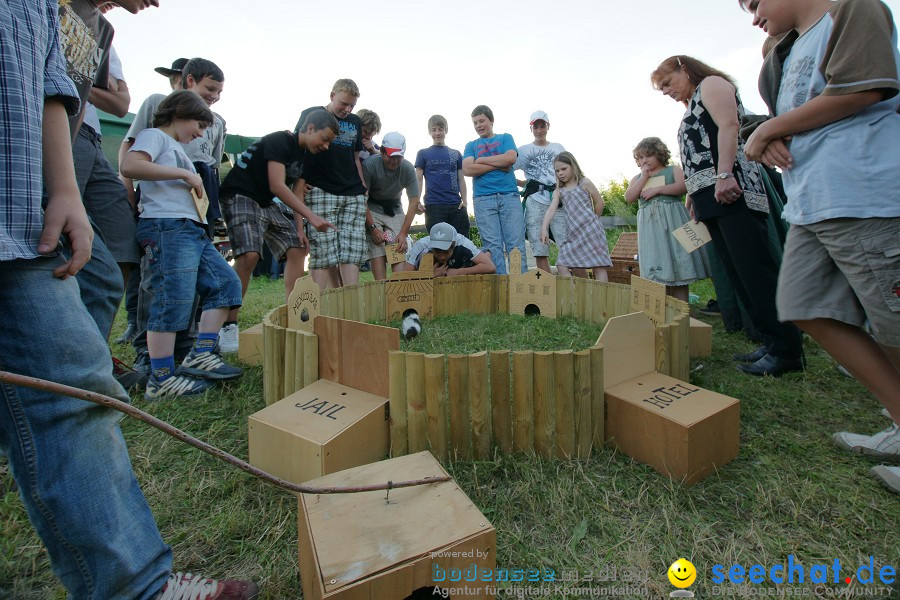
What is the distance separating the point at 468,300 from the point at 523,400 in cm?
234

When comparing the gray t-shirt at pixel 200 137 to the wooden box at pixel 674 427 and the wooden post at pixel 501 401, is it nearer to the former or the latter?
the wooden post at pixel 501 401

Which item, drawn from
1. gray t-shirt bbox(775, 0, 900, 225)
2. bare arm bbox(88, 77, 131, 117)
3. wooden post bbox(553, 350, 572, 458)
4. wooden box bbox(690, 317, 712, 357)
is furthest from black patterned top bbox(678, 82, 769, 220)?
bare arm bbox(88, 77, 131, 117)

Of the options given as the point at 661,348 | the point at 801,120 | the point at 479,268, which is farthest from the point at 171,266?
the point at 801,120

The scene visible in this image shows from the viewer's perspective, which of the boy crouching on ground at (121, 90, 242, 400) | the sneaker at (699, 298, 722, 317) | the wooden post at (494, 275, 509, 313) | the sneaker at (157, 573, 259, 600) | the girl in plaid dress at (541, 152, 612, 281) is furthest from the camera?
the girl in plaid dress at (541, 152, 612, 281)

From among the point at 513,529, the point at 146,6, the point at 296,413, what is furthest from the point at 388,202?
the point at 513,529

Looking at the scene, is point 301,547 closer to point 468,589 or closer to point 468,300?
point 468,589

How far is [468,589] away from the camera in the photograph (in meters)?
1.09

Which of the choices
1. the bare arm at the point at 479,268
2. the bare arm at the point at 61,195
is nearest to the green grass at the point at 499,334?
the bare arm at the point at 479,268

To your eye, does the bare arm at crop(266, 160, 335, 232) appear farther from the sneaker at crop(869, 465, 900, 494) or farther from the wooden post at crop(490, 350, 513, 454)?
the sneaker at crop(869, 465, 900, 494)

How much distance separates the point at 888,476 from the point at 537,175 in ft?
13.9

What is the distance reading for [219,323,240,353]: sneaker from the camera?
315 centimetres

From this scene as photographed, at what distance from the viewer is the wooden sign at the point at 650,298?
2.38m

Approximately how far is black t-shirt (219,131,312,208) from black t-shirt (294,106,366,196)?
0.28m

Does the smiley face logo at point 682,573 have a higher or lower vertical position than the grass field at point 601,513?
lower
